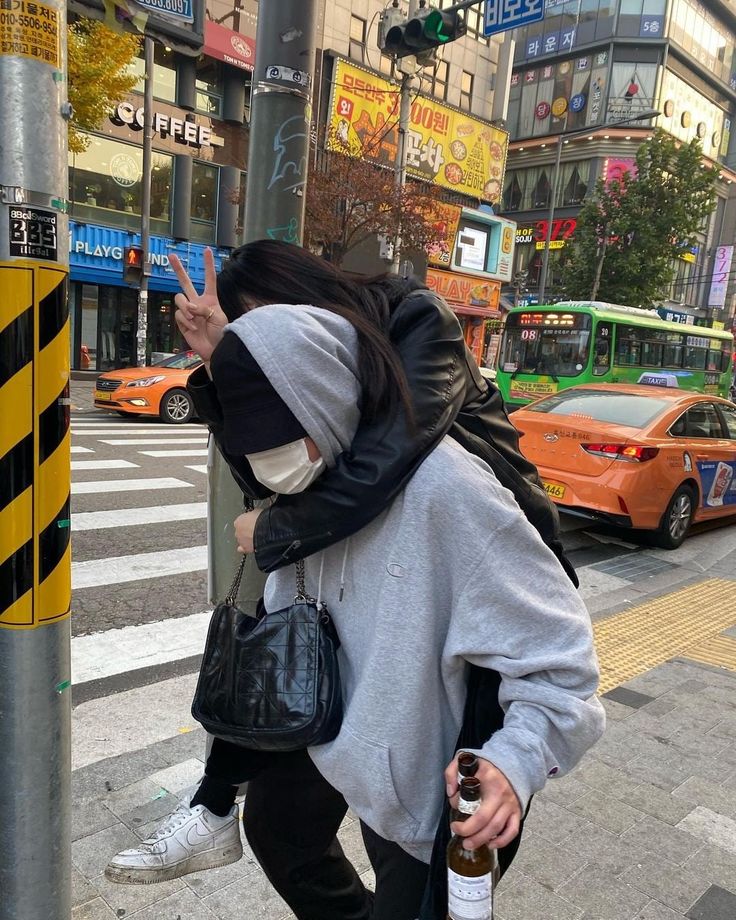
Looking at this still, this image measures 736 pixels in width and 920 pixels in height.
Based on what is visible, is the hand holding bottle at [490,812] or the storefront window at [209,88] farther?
the storefront window at [209,88]

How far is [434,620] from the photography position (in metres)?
1.29

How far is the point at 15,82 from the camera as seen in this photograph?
4.70 ft

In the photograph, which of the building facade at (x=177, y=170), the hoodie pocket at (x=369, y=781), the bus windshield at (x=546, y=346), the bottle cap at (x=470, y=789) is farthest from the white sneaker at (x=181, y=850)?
the building facade at (x=177, y=170)

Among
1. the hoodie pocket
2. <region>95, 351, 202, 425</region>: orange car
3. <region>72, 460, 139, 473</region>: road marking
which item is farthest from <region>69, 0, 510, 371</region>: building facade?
the hoodie pocket

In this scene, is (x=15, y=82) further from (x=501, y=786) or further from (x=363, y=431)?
(x=501, y=786)

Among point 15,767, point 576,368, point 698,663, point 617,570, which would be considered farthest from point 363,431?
point 576,368

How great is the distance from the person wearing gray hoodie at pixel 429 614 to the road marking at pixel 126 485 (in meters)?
6.66

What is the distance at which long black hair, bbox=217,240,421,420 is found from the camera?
132 cm

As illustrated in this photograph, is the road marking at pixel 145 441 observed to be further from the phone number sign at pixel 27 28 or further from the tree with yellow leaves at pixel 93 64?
the phone number sign at pixel 27 28

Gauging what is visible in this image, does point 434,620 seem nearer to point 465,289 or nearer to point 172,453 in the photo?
point 172,453

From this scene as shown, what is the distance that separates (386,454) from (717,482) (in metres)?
Answer: 7.33

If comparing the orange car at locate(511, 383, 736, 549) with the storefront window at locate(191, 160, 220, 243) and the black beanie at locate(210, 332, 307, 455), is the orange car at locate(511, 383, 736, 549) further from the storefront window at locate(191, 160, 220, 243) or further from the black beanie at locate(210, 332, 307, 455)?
the storefront window at locate(191, 160, 220, 243)

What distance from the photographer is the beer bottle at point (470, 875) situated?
117 centimetres

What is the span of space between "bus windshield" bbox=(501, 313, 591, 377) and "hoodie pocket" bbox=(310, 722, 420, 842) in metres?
16.9
